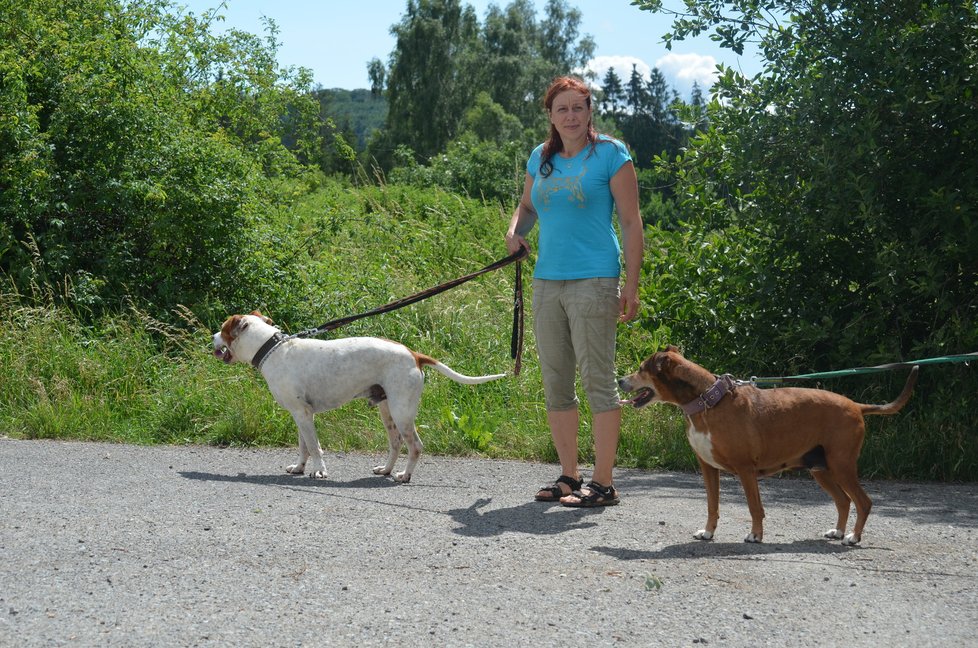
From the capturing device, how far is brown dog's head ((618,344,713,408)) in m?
5.40

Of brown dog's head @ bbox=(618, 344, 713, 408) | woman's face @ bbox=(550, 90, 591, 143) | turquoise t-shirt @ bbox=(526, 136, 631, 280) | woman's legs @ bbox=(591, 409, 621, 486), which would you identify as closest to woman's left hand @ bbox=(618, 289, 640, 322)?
turquoise t-shirt @ bbox=(526, 136, 631, 280)

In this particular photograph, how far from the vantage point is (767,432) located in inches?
208

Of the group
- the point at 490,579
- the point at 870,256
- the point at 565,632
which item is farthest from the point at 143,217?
the point at 565,632

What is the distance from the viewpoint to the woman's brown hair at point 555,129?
20.2 feet

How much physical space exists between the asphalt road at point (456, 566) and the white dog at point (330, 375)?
357 millimetres

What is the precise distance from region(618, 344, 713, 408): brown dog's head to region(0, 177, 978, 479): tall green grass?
2594 millimetres

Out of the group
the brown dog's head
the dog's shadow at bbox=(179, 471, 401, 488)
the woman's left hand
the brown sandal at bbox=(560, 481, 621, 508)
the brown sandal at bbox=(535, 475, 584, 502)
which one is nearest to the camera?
the brown dog's head

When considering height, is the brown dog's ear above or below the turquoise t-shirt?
below

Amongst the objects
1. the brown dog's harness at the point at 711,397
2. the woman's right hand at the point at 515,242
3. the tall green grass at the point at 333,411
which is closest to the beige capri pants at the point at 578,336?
the woman's right hand at the point at 515,242

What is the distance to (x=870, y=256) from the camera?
325 inches

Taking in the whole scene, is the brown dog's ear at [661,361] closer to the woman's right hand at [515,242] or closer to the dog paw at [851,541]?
the dog paw at [851,541]

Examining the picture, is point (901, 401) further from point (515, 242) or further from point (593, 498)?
point (515, 242)

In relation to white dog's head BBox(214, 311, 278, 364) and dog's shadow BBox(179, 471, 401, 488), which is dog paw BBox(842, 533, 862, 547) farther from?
white dog's head BBox(214, 311, 278, 364)

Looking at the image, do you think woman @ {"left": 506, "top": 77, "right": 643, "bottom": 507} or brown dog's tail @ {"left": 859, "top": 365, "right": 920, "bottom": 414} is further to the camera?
woman @ {"left": 506, "top": 77, "right": 643, "bottom": 507}
